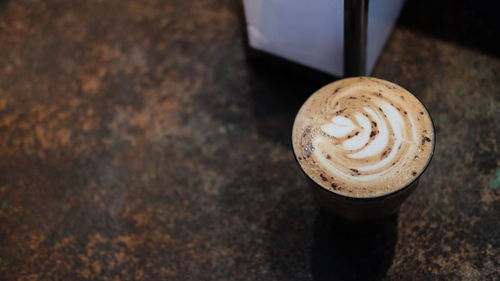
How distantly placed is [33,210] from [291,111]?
1.00 metres

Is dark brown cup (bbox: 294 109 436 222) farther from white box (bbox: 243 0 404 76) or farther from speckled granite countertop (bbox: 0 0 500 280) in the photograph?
white box (bbox: 243 0 404 76)

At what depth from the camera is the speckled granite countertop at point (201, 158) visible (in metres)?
1.62

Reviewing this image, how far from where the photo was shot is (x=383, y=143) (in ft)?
4.32

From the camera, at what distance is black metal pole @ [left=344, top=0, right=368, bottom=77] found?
4.69 feet

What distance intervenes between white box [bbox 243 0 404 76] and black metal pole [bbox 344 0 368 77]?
0.03 meters

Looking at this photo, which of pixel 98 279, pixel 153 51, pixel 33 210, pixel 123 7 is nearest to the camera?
pixel 98 279

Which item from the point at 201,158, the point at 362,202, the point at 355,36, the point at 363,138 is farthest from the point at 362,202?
the point at 201,158

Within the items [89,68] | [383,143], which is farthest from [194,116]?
[383,143]

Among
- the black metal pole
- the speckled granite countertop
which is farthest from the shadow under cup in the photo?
the black metal pole

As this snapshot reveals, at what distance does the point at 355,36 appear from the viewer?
59.9 inches

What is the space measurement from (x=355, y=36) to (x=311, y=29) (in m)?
0.15

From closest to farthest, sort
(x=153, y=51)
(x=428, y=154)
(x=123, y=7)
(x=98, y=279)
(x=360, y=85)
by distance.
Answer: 1. (x=428, y=154)
2. (x=360, y=85)
3. (x=98, y=279)
4. (x=153, y=51)
5. (x=123, y=7)

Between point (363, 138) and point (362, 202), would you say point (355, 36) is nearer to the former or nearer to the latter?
point (363, 138)

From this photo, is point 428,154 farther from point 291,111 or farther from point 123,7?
point 123,7
